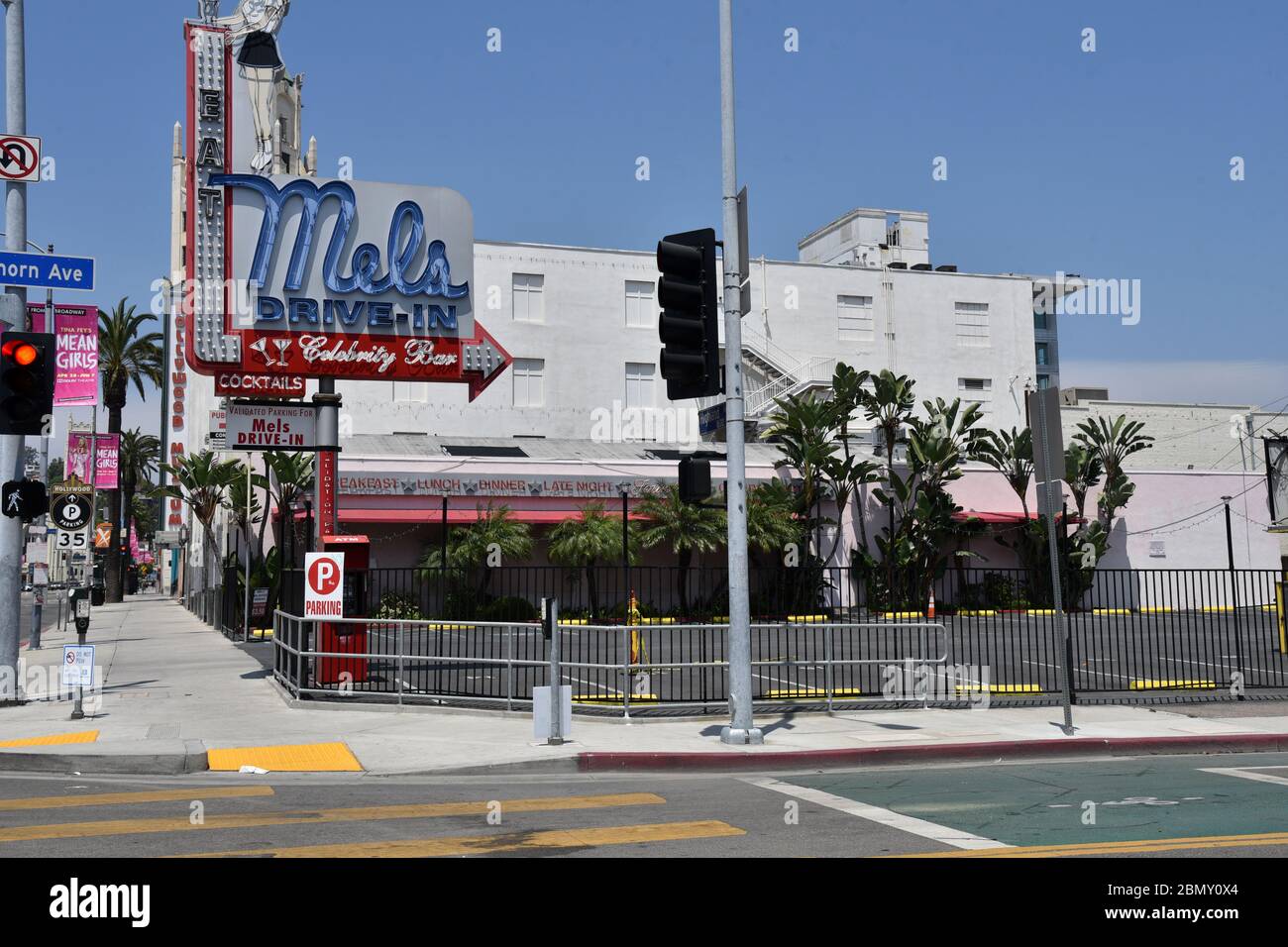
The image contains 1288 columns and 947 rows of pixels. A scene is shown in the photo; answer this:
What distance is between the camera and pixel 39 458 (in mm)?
36812

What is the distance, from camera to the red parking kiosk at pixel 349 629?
1731 cm

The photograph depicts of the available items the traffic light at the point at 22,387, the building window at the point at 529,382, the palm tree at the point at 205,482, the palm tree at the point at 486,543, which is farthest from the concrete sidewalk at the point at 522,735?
the building window at the point at 529,382

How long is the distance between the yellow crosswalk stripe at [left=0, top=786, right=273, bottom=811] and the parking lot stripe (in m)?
4.60

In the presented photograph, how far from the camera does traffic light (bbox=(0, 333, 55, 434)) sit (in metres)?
13.3

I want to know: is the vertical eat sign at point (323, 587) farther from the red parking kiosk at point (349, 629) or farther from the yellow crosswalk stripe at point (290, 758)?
the yellow crosswalk stripe at point (290, 758)

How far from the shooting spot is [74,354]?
29.4 metres

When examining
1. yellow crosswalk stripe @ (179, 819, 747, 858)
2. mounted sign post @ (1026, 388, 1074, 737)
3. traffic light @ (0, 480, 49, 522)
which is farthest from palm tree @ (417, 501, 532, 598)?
yellow crosswalk stripe @ (179, 819, 747, 858)

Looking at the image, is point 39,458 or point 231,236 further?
point 39,458

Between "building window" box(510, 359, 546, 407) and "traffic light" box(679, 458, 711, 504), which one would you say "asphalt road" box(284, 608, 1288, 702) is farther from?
"building window" box(510, 359, 546, 407)

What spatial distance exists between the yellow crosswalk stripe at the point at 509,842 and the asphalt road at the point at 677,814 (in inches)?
0.8

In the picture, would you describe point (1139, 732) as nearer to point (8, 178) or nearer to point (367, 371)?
point (367, 371)

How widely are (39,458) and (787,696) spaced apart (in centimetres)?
2884
